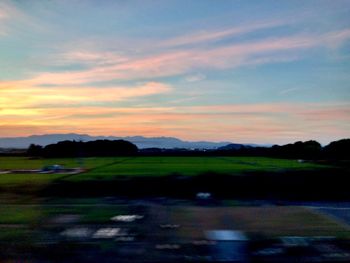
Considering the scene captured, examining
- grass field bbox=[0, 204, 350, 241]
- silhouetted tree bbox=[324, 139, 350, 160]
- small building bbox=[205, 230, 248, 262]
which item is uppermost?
silhouetted tree bbox=[324, 139, 350, 160]

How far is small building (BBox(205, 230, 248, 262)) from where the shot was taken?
29.5ft

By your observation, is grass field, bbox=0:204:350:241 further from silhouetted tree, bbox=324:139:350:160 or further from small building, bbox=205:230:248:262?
silhouetted tree, bbox=324:139:350:160

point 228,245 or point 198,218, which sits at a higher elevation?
point 198,218

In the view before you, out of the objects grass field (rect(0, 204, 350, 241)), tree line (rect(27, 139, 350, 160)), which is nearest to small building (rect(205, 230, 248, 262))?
grass field (rect(0, 204, 350, 241))

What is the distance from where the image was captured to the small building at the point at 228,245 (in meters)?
9.00

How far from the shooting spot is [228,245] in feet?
32.4

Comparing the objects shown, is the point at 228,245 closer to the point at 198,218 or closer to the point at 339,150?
the point at 198,218

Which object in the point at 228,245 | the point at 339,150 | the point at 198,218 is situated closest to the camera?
the point at 228,245

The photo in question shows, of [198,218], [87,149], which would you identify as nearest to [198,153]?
[87,149]

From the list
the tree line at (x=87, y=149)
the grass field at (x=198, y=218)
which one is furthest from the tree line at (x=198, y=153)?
the grass field at (x=198, y=218)

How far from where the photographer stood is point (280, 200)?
18312 mm

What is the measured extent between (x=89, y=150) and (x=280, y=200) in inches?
1186

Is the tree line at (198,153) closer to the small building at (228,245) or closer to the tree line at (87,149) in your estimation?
the tree line at (87,149)

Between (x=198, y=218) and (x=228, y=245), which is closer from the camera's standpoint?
(x=228, y=245)
